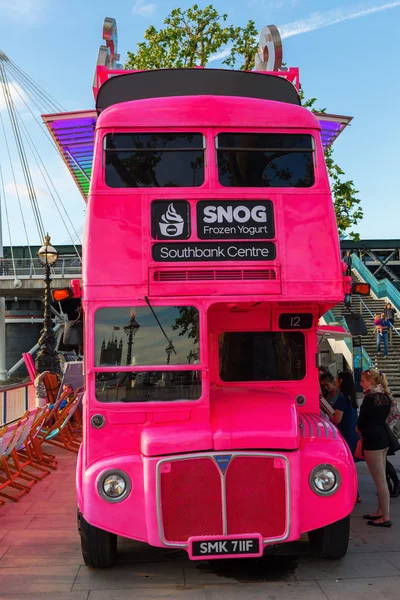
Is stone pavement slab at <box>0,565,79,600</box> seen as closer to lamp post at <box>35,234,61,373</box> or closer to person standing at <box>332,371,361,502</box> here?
person standing at <box>332,371,361,502</box>

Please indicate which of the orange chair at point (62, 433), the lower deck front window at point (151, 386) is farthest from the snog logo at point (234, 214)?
the orange chair at point (62, 433)

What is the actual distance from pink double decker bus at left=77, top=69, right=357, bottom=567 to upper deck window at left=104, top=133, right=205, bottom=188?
14mm

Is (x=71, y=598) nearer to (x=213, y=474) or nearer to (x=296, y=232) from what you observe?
(x=213, y=474)

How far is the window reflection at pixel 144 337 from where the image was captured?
6004 mm

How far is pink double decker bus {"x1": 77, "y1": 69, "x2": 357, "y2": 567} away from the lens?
18.3ft

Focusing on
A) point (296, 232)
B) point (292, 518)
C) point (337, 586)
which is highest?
point (296, 232)

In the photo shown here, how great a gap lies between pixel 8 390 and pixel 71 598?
31.3ft

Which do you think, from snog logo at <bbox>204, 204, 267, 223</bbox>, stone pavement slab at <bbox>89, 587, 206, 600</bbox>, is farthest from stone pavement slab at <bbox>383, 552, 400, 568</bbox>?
snog logo at <bbox>204, 204, 267, 223</bbox>

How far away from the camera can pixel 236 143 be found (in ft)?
21.5

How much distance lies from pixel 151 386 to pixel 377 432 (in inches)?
115

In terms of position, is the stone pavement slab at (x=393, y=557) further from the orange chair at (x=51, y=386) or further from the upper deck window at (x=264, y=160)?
the orange chair at (x=51, y=386)

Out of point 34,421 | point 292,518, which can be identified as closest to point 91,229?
point 292,518

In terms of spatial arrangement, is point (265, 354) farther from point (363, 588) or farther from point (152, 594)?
point (152, 594)

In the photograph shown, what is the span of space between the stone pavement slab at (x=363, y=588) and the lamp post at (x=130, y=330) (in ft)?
8.53
